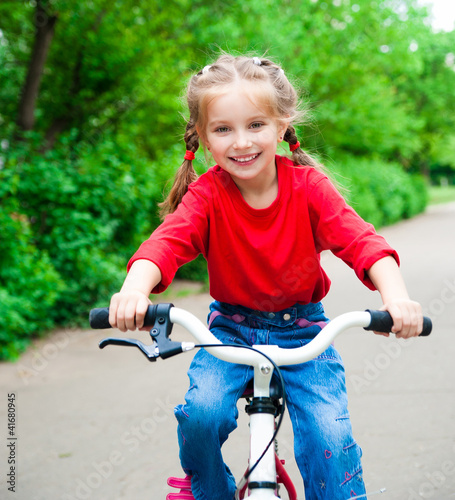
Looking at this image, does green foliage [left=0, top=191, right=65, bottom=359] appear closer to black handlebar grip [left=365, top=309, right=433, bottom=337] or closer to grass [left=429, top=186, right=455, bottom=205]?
black handlebar grip [left=365, top=309, right=433, bottom=337]

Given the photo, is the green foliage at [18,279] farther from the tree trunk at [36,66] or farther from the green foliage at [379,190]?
the green foliage at [379,190]

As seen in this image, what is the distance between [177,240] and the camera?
207cm

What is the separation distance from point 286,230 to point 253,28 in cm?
963

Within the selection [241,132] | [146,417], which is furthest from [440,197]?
[241,132]

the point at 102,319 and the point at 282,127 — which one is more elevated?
the point at 282,127

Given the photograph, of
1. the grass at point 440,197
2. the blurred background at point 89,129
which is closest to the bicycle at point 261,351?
the blurred background at point 89,129

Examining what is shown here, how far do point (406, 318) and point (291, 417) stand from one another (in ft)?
1.85

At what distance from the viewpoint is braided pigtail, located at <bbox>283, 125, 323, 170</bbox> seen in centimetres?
244

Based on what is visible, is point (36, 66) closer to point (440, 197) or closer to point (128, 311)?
point (128, 311)

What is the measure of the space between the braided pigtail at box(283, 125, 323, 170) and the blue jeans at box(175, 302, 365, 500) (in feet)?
2.03

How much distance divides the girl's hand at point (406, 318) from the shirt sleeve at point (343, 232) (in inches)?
7.5

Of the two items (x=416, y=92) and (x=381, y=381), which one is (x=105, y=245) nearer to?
(x=381, y=381)

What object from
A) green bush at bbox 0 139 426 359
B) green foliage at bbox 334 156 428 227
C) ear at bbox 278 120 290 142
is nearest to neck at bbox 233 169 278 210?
ear at bbox 278 120 290 142

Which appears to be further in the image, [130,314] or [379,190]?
[379,190]
